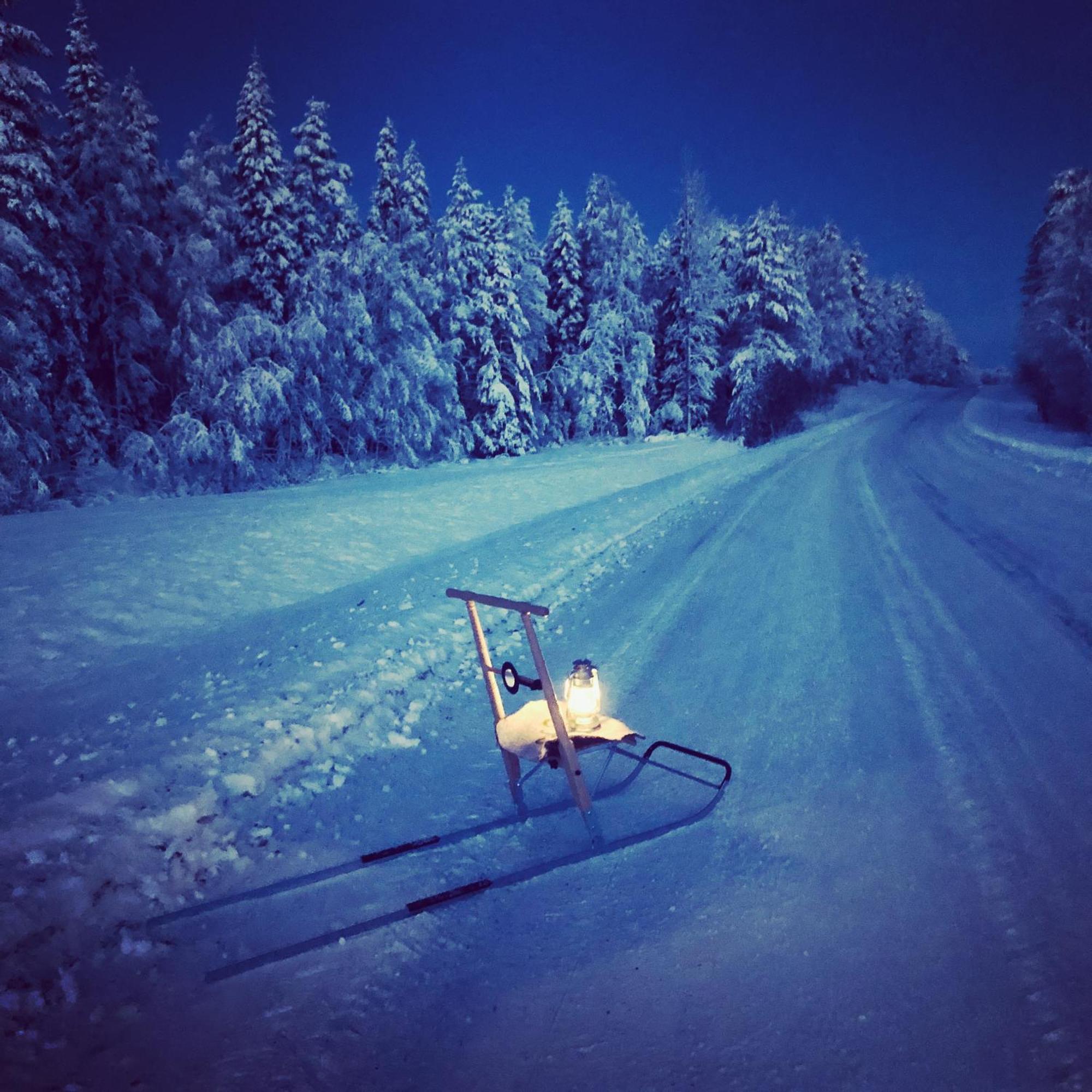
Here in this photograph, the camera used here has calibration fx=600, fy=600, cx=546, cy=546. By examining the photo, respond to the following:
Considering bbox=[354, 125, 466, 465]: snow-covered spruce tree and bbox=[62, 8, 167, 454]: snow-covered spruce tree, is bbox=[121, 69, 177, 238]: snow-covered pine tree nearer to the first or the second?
bbox=[62, 8, 167, 454]: snow-covered spruce tree

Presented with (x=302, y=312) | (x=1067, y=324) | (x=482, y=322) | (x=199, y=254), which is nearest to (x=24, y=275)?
(x=199, y=254)

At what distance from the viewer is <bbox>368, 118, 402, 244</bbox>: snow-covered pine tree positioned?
84.7 ft

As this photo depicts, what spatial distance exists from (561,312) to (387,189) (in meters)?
9.51

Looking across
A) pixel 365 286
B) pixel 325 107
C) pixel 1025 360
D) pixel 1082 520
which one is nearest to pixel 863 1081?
pixel 1082 520

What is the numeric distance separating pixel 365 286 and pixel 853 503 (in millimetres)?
18344

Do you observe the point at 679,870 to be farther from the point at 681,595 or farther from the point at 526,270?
the point at 526,270

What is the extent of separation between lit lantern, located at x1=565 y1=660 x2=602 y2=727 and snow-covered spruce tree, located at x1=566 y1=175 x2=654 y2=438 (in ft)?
87.6

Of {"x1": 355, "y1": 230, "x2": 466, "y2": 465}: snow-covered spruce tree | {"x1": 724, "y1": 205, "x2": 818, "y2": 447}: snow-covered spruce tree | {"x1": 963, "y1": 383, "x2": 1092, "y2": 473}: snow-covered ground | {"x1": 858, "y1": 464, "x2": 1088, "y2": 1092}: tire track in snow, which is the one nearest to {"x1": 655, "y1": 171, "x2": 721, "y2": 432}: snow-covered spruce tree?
{"x1": 724, "y1": 205, "x2": 818, "y2": 447}: snow-covered spruce tree

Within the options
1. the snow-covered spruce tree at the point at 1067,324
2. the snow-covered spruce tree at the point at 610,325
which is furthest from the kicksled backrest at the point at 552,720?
the snow-covered spruce tree at the point at 610,325

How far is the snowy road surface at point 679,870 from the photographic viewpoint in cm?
234

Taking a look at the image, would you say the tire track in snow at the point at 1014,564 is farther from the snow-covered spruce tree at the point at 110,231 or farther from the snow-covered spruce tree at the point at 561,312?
the snow-covered spruce tree at the point at 110,231

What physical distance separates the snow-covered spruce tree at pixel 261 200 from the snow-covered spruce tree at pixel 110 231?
2842 millimetres

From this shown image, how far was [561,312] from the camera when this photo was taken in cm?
3039

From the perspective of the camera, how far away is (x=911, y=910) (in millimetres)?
2826
